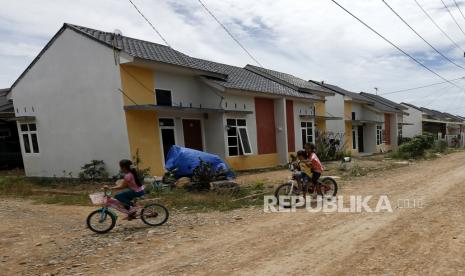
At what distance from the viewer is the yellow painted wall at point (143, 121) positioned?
42.9ft

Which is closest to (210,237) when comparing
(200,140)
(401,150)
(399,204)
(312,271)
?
(312,271)

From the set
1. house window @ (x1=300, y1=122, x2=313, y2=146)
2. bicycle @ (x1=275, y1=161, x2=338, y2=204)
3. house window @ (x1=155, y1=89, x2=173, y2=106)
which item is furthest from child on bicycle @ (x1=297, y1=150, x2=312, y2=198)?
house window @ (x1=300, y1=122, x2=313, y2=146)

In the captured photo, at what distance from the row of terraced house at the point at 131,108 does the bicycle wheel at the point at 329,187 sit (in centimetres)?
663

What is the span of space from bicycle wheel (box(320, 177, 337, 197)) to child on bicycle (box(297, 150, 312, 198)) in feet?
2.56

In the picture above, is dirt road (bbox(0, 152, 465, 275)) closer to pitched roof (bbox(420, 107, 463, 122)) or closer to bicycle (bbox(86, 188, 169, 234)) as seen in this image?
bicycle (bbox(86, 188, 169, 234))

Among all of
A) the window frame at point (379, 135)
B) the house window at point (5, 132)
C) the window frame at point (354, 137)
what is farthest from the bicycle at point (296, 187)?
the window frame at point (379, 135)

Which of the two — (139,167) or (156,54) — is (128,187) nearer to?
(139,167)

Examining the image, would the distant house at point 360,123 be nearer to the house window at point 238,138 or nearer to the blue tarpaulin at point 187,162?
the house window at point 238,138

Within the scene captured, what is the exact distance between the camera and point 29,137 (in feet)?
53.0

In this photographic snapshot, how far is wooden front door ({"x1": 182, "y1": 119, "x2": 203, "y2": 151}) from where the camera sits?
51.9 ft

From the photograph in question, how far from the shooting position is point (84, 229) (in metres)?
A: 7.05

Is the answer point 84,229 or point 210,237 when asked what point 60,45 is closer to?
point 84,229

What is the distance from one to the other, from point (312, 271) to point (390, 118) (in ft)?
119

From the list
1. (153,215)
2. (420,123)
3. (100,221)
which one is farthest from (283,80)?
(420,123)
